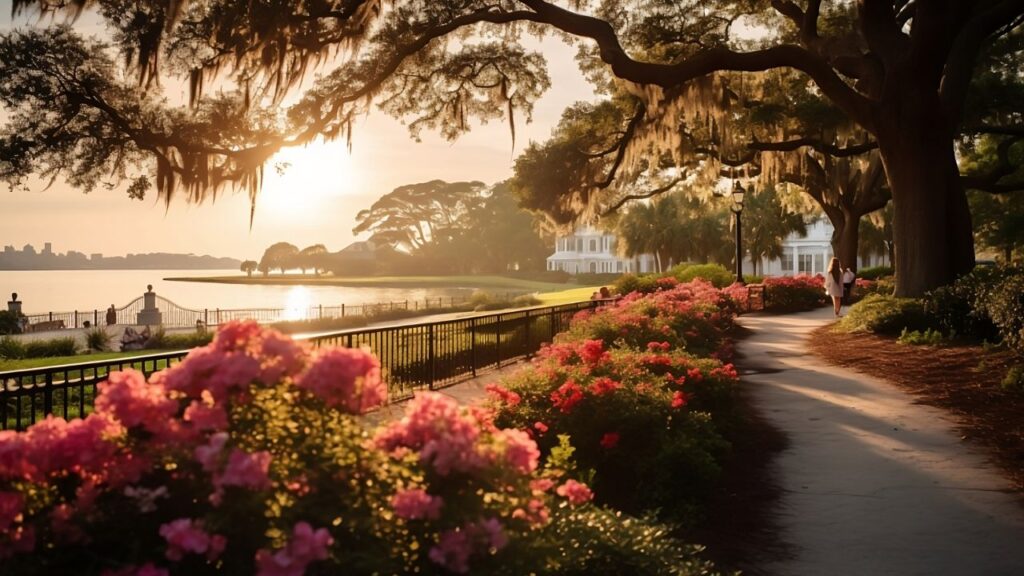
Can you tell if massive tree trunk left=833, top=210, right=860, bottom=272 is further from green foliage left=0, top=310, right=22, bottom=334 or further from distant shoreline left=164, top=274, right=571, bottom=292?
distant shoreline left=164, top=274, right=571, bottom=292

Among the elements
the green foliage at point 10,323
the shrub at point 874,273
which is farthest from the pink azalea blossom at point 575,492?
the shrub at point 874,273

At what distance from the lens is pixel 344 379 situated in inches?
128

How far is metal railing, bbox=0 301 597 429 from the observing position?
853cm

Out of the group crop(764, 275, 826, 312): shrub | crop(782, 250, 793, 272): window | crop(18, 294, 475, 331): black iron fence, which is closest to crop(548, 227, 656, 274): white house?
crop(782, 250, 793, 272): window

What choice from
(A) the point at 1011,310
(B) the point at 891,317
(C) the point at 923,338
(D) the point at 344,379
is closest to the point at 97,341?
(B) the point at 891,317

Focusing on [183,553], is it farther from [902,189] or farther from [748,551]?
[902,189]

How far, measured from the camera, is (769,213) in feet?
224

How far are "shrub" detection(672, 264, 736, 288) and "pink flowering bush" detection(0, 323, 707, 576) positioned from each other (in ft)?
115

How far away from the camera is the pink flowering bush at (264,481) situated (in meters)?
2.87

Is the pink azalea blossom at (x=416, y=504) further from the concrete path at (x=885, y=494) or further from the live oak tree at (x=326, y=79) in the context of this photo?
the live oak tree at (x=326, y=79)

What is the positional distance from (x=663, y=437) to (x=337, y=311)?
171ft

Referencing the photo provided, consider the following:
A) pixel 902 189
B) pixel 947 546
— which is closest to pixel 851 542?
pixel 947 546

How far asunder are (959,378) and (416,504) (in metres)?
11.5

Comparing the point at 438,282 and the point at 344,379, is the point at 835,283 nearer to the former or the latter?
the point at 344,379
